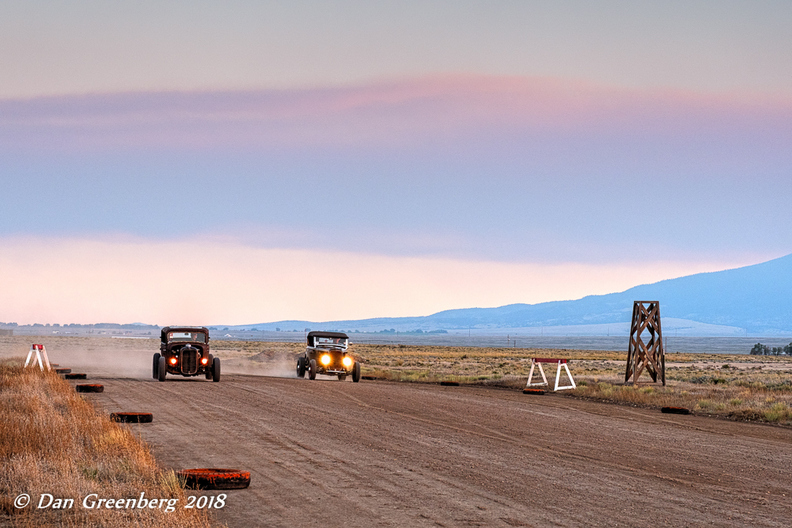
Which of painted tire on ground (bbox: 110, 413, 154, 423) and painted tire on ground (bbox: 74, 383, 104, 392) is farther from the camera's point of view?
painted tire on ground (bbox: 74, 383, 104, 392)

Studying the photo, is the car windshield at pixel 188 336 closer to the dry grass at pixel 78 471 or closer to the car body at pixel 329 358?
the car body at pixel 329 358

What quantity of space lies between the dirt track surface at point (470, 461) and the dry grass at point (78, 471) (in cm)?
86

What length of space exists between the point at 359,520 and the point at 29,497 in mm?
Result: 4214

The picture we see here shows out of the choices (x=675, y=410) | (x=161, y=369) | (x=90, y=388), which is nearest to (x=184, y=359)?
(x=161, y=369)

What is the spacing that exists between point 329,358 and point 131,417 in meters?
19.8

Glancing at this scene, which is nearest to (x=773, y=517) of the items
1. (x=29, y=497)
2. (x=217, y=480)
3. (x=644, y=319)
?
(x=217, y=480)

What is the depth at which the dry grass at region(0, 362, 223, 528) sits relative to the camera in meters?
9.20

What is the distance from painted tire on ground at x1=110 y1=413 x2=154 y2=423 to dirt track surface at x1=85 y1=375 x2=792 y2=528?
0.67 m

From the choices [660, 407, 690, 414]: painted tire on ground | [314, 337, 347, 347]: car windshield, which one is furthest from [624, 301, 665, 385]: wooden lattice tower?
[314, 337, 347, 347]: car windshield

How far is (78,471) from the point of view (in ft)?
37.9

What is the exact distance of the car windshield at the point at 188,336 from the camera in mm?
35406

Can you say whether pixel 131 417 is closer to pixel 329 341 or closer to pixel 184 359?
pixel 184 359

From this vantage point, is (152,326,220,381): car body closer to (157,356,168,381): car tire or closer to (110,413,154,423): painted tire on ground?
(157,356,168,381): car tire

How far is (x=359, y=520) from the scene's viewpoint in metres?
9.78
